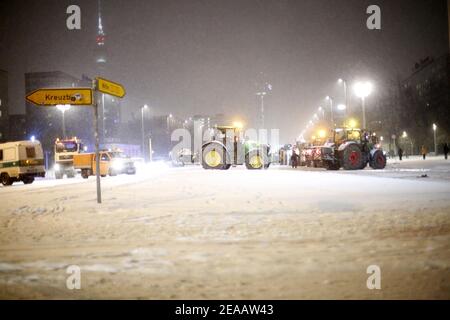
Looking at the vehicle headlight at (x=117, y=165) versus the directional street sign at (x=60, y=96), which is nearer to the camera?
the directional street sign at (x=60, y=96)

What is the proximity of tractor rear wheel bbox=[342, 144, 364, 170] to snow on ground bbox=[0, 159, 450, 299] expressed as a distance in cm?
1436

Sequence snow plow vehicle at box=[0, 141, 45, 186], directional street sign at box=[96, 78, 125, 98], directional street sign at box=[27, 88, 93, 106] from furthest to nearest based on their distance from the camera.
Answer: snow plow vehicle at box=[0, 141, 45, 186] < directional street sign at box=[96, 78, 125, 98] < directional street sign at box=[27, 88, 93, 106]

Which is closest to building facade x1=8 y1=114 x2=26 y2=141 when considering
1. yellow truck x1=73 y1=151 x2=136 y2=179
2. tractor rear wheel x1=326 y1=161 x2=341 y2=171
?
yellow truck x1=73 y1=151 x2=136 y2=179

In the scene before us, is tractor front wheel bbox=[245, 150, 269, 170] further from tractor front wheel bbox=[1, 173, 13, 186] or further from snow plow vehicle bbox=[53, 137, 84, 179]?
tractor front wheel bbox=[1, 173, 13, 186]

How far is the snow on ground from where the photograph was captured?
4.43 metres

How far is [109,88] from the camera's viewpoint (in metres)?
11.4

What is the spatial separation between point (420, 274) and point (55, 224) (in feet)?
22.6

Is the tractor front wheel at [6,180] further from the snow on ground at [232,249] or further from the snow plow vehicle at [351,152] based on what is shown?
the snow plow vehicle at [351,152]

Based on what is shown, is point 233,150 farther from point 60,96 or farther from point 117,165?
point 60,96

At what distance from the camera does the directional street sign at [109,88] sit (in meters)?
11.0

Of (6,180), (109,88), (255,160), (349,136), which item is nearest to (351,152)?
(349,136)

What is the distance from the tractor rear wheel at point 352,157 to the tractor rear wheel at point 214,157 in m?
7.87

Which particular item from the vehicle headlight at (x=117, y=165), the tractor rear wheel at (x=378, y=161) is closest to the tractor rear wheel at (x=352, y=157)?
the tractor rear wheel at (x=378, y=161)
